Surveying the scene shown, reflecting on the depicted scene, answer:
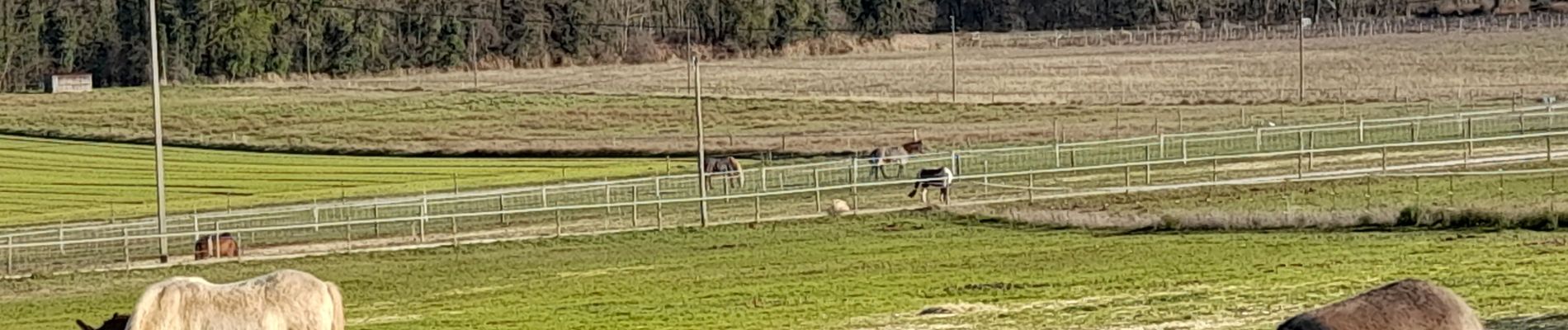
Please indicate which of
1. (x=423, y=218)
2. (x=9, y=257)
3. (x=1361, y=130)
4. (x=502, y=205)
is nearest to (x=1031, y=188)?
(x=1361, y=130)

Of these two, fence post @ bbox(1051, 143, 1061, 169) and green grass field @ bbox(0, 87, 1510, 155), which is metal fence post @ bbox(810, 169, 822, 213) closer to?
fence post @ bbox(1051, 143, 1061, 169)

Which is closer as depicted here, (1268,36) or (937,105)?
(937,105)

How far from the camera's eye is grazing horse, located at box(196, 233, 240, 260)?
4178cm

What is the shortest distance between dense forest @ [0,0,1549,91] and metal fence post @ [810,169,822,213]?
78.1 m

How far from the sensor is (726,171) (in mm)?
55250

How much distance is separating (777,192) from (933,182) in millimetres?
3276

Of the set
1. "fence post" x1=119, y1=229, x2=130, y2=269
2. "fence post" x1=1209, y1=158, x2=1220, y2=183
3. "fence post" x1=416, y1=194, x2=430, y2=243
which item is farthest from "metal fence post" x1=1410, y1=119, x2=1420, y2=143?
"fence post" x1=119, y1=229, x2=130, y2=269

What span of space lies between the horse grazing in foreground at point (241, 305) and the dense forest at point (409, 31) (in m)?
110

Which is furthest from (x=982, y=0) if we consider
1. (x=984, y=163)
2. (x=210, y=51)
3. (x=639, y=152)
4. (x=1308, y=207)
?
(x=1308, y=207)

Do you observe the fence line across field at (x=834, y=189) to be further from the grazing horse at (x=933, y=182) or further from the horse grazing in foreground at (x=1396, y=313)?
the horse grazing in foreground at (x=1396, y=313)

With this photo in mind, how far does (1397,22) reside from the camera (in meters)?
148

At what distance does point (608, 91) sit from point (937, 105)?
1990cm

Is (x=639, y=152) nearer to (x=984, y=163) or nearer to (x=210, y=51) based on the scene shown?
(x=984, y=163)

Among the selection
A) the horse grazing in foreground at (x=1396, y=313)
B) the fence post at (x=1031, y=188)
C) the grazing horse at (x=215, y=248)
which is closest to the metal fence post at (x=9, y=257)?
the grazing horse at (x=215, y=248)
